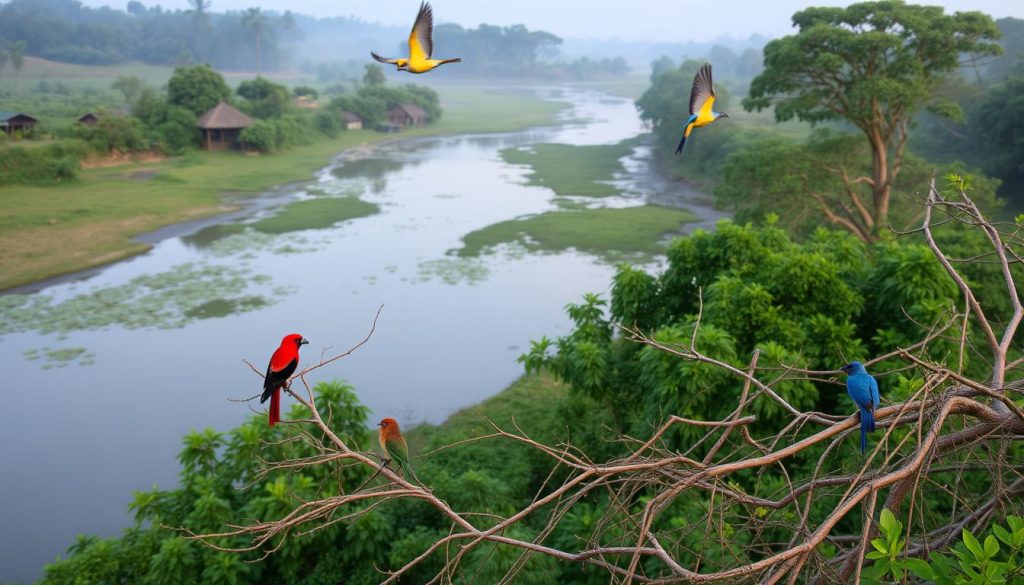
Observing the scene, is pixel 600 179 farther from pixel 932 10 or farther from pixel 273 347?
pixel 273 347

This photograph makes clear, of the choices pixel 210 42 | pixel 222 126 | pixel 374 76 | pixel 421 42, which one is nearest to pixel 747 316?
pixel 421 42

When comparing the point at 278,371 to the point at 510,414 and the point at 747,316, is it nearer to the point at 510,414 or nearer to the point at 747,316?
the point at 747,316

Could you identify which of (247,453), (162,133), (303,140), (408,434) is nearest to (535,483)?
(408,434)

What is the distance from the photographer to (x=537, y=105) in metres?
80.9

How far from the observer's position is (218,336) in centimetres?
1559

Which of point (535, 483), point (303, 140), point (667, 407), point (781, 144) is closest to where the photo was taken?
point (667, 407)

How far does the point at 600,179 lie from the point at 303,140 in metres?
20.4

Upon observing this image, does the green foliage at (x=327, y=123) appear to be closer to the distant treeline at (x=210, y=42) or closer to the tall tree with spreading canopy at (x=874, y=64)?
the tall tree with spreading canopy at (x=874, y=64)

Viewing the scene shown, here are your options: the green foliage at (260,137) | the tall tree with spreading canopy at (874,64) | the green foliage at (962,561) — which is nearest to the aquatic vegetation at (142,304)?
the tall tree with spreading canopy at (874,64)

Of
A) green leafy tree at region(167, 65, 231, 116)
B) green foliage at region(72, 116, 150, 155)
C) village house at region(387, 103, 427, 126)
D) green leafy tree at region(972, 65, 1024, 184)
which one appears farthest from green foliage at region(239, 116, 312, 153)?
green leafy tree at region(972, 65, 1024, 184)

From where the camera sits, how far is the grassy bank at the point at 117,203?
68.7 feet

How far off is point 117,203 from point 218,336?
15000 millimetres

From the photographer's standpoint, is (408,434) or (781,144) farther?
(781,144)

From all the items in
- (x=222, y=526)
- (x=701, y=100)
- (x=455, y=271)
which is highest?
(x=701, y=100)
